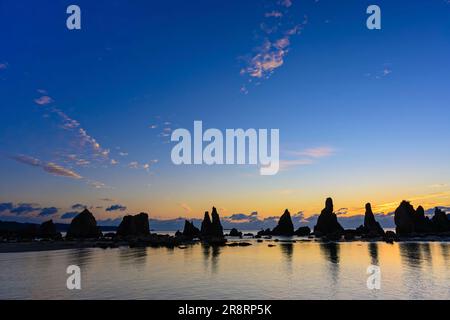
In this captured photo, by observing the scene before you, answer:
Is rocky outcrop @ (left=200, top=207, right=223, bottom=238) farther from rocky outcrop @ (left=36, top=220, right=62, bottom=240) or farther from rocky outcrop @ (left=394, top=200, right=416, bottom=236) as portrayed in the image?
rocky outcrop @ (left=394, top=200, right=416, bottom=236)

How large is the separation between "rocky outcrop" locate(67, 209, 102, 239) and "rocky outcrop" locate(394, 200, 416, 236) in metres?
166

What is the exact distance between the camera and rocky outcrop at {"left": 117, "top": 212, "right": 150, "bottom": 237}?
561ft

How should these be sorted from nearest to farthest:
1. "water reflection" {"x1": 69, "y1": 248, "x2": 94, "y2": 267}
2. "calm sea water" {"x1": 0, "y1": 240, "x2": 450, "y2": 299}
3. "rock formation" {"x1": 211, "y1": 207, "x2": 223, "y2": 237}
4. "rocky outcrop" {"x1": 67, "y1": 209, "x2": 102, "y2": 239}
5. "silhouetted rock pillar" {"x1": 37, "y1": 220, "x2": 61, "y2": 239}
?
"calm sea water" {"x1": 0, "y1": 240, "x2": 450, "y2": 299} → "water reflection" {"x1": 69, "y1": 248, "x2": 94, "y2": 267} → "silhouetted rock pillar" {"x1": 37, "y1": 220, "x2": 61, "y2": 239} → "rocky outcrop" {"x1": 67, "y1": 209, "x2": 102, "y2": 239} → "rock formation" {"x1": 211, "y1": 207, "x2": 223, "y2": 237}

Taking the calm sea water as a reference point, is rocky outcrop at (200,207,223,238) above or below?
below

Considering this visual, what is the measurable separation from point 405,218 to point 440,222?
73.0 ft

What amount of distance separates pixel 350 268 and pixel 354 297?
2322 cm

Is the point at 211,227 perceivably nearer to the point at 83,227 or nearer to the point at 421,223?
the point at 83,227

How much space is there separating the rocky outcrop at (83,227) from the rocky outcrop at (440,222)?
613 feet

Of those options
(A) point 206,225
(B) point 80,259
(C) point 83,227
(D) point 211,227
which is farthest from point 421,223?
(B) point 80,259

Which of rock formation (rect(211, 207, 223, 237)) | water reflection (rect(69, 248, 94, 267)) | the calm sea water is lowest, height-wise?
rock formation (rect(211, 207, 223, 237))

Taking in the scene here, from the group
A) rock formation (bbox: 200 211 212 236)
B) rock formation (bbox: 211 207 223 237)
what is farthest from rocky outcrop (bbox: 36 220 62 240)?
rock formation (bbox: 211 207 223 237)

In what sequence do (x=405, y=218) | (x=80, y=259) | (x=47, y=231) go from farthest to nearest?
(x=405, y=218) < (x=47, y=231) < (x=80, y=259)

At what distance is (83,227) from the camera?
163375 millimetres
